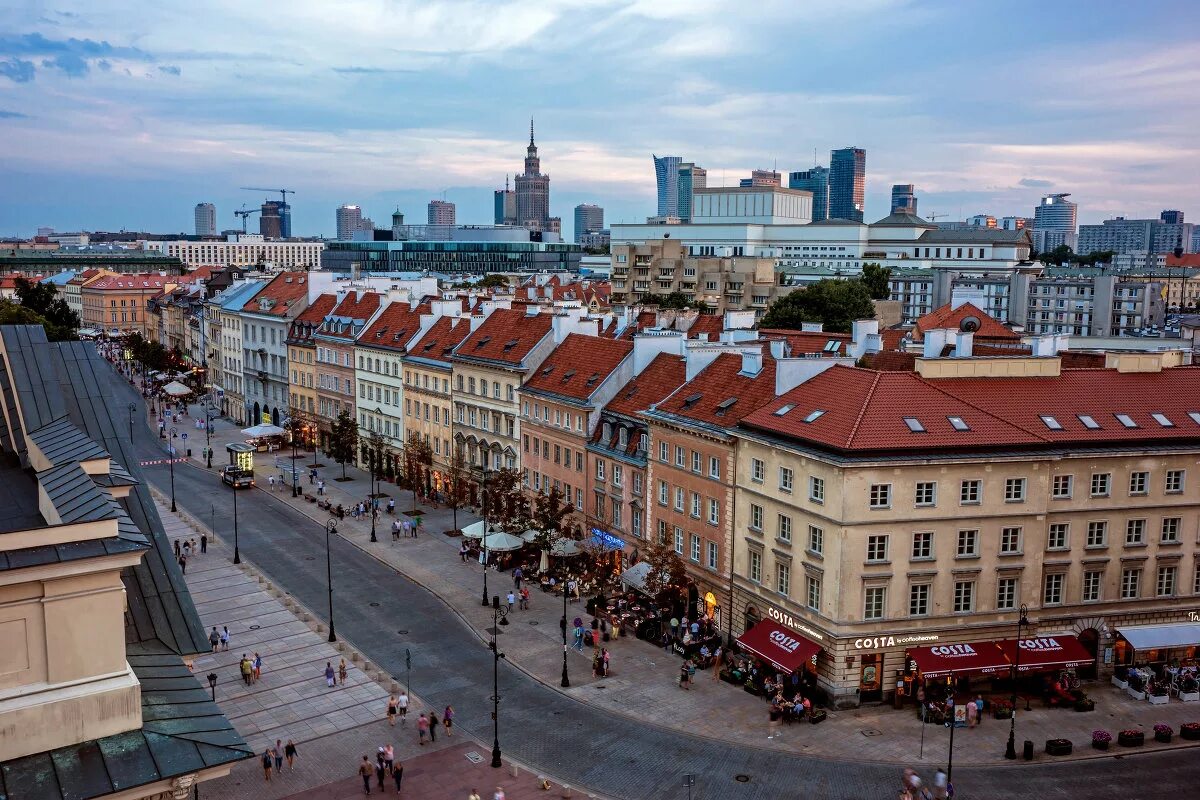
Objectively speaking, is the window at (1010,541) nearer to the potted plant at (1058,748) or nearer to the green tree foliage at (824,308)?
the potted plant at (1058,748)

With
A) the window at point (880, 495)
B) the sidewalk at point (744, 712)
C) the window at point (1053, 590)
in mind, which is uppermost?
the window at point (880, 495)

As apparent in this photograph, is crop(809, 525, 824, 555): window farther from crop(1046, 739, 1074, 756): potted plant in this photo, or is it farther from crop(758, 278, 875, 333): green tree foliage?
crop(758, 278, 875, 333): green tree foliage

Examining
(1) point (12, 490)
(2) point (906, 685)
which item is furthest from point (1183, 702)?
(1) point (12, 490)

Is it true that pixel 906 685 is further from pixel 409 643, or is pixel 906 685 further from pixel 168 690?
pixel 168 690

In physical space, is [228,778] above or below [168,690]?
below

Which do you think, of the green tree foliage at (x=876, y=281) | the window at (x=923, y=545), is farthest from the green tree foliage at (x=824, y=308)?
the window at (x=923, y=545)

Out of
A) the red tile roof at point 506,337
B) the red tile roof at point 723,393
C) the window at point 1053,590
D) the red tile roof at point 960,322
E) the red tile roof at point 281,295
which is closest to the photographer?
the window at point 1053,590

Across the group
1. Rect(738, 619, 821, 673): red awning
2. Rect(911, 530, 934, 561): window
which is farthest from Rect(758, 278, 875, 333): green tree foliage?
Rect(911, 530, 934, 561): window
